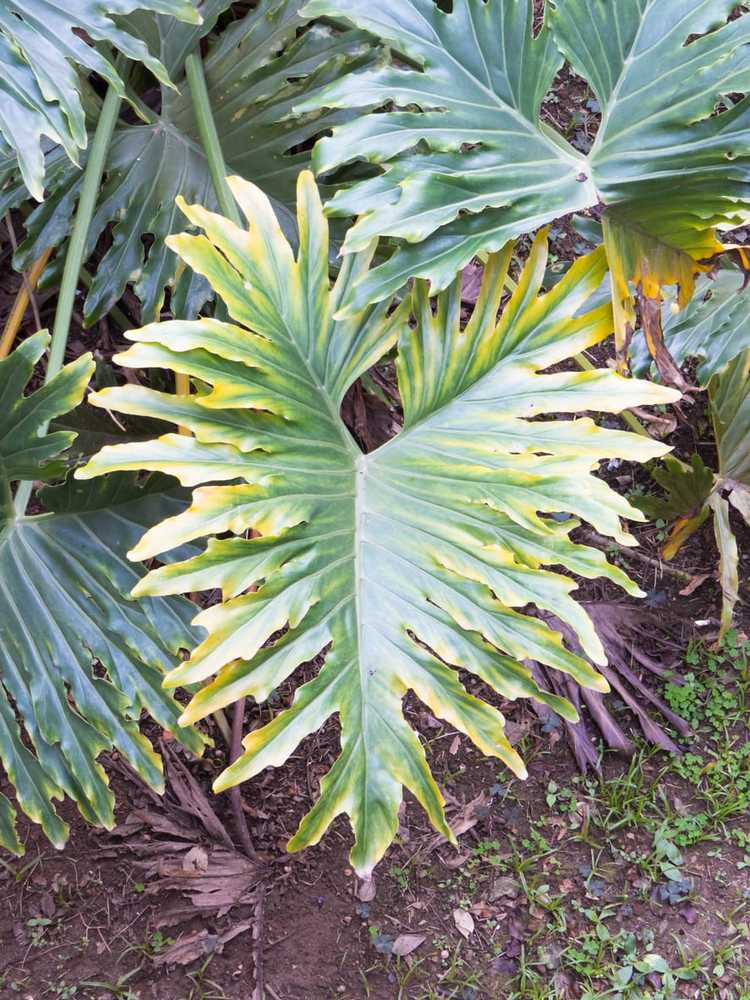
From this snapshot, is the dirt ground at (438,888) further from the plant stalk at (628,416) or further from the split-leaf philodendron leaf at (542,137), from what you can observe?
the split-leaf philodendron leaf at (542,137)

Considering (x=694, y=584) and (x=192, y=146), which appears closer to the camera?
(x=192, y=146)

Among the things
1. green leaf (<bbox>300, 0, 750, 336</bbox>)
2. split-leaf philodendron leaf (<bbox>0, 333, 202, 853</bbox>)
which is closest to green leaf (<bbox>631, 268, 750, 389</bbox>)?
green leaf (<bbox>300, 0, 750, 336</bbox>)

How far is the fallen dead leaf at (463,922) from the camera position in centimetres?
194

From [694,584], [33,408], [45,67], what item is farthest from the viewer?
[694,584]

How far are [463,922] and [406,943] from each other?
0.42ft

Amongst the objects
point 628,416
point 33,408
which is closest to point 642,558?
point 628,416

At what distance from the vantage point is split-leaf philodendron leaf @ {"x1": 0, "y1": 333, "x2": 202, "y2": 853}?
1.48 metres

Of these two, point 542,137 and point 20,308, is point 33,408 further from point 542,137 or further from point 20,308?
point 542,137

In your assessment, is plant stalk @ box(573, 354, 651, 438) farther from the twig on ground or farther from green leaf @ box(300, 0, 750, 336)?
green leaf @ box(300, 0, 750, 336)

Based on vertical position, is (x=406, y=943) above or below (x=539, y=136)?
below

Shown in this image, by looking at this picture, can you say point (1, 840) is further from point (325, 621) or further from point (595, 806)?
point (595, 806)

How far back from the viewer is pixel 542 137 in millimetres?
Answer: 1513

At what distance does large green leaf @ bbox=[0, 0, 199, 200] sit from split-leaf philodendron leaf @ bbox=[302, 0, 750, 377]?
0.32 m

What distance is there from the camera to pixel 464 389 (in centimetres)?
147
